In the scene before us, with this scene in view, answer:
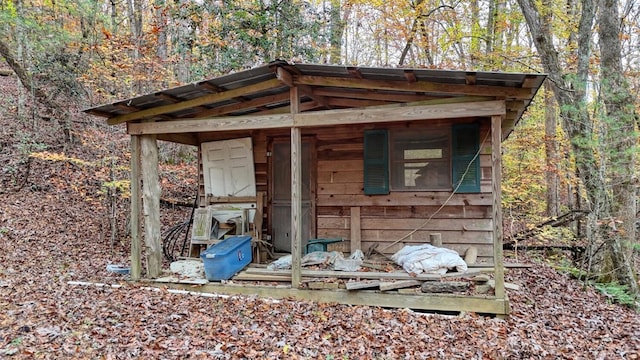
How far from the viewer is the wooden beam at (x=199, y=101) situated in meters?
4.99

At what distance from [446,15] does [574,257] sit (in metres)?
8.52

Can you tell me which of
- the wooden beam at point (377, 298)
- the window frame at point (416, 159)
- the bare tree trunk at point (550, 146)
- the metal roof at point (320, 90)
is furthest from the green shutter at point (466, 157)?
the bare tree trunk at point (550, 146)

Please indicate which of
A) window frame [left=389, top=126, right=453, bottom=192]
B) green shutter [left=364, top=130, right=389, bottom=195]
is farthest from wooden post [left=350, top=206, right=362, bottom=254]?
window frame [left=389, top=126, right=453, bottom=192]

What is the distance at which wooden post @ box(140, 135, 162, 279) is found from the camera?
5.56 m

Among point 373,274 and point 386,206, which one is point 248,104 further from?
point 373,274

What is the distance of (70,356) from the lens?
3.26 meters

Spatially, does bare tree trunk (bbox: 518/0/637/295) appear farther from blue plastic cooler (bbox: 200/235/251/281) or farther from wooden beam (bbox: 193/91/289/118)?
blue plastic cooler (bbox: 200/235/251/281)

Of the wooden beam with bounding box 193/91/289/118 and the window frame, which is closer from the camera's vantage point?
the wooden beam with bounding box 193/91/289/118

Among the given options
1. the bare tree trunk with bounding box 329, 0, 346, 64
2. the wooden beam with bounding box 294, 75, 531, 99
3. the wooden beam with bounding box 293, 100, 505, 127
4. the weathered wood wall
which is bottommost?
the weathered wood wall

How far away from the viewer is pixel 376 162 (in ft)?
19.9

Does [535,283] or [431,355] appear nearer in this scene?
[431,355]

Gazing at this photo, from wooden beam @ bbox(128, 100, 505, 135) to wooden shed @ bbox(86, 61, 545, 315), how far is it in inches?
0.5

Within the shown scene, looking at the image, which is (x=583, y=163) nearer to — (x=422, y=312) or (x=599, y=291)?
(x=599, y=291)

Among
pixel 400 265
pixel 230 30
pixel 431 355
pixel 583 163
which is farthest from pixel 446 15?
pixel 431 355
